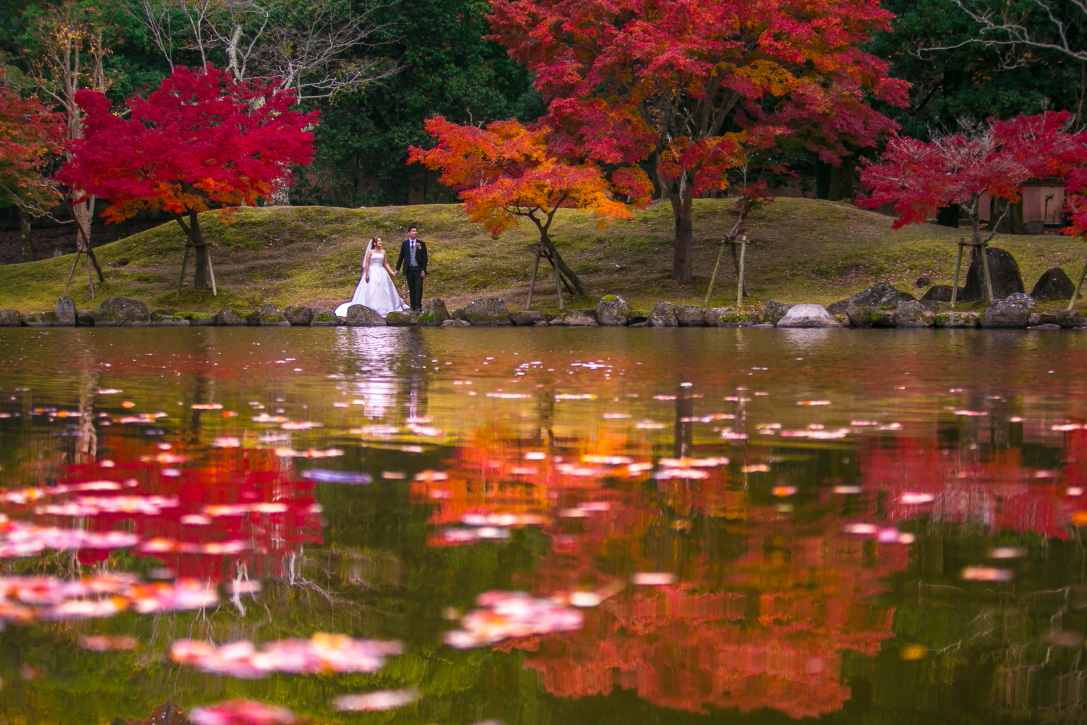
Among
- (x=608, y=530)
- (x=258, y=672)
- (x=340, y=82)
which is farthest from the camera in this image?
(x=340, y=82)

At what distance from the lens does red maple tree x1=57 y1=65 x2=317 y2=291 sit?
68.8ft

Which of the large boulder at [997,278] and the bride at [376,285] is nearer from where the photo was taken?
the large boulder at [997,278]

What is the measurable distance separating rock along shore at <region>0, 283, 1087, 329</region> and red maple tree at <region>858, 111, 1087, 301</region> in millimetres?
1700

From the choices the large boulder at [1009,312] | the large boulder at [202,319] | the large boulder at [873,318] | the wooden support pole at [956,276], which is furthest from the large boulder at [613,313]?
the large boulder at [202,319]

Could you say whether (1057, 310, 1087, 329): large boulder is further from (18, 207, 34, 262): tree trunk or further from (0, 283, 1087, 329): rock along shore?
(18, 207, 34, 262): tree trunk

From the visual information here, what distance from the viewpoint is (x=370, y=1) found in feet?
109

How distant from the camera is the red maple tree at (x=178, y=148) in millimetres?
20969

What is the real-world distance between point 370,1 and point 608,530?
3279 cm

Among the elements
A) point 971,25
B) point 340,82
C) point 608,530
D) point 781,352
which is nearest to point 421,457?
point 608,530

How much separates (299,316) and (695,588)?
18.2m

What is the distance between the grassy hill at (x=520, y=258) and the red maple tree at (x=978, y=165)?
9.63 feet

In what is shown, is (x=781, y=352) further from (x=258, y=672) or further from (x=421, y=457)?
(x=258, y=672)

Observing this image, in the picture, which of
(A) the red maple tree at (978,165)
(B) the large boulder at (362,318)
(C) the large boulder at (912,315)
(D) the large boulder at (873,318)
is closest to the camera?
(C) the large boulder at (912,315)

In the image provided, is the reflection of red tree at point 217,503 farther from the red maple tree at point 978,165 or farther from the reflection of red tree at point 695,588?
the red maple tree at point 978,165
